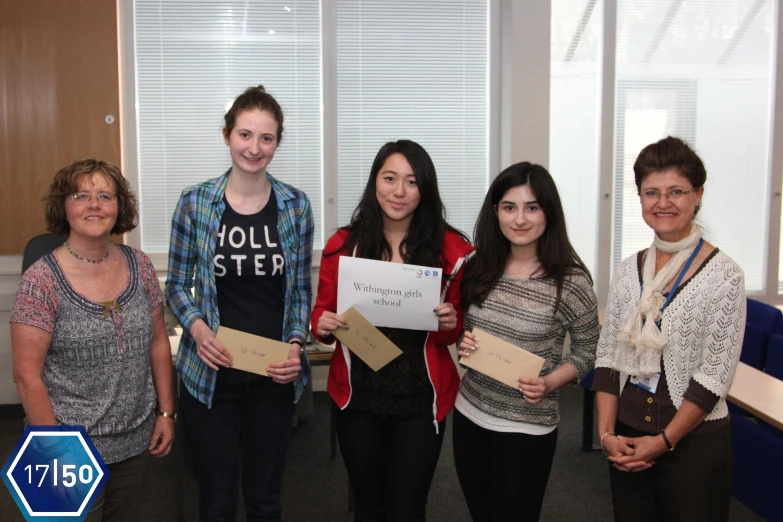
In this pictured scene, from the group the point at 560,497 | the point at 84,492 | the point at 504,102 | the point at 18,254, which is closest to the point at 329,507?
the point at 560,497

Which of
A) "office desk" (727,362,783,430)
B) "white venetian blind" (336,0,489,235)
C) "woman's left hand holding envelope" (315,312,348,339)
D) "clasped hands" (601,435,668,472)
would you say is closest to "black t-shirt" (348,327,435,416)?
"woman's left hand holding envelope" (315,312,348,339)

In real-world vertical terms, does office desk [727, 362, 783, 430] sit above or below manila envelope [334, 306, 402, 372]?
below

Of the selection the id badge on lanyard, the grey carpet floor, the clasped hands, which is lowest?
the grey carpet floor

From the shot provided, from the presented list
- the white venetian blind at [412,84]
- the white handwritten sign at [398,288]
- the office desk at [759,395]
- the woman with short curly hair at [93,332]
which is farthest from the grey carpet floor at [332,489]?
the white venetian blind at [412,84]

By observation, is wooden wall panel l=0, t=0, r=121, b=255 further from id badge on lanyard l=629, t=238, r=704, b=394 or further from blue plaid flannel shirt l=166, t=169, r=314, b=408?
id badge on lanyard l=629, t=238, r=704, b=394

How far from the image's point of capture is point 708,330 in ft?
5.20

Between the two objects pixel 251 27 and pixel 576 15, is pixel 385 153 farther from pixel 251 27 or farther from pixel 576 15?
pixel 576 15

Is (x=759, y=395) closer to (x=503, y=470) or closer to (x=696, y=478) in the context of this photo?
(x=696, y=478)

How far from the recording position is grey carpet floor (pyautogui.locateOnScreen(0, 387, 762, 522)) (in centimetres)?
299

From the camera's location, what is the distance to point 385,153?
1957mm

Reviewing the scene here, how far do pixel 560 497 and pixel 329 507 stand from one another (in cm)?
116

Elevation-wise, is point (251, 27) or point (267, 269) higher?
point (251, 27)

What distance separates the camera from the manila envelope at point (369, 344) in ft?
6.05

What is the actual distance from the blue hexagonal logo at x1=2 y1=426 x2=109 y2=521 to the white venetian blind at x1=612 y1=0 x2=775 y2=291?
15.5ft
